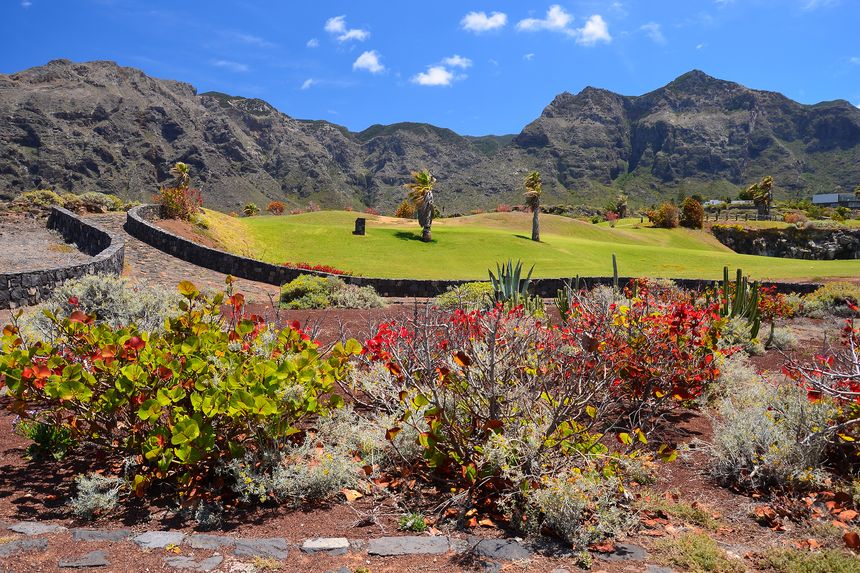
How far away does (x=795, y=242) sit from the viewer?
47.9 meters

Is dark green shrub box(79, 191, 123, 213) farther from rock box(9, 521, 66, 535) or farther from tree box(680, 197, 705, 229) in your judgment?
tree box(680, 197, 705, 229)

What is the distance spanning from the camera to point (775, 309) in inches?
596

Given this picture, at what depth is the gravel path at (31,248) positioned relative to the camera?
57.0ft

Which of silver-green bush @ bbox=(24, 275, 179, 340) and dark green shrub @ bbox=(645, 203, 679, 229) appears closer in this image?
silver-green bush @ bbox=(24, 275, 179, 340)

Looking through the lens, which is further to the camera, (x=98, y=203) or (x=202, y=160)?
(x=202, y=160)

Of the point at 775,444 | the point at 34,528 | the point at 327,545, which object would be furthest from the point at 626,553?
the point at 34,528

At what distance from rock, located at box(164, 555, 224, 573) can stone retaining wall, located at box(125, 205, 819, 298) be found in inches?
639

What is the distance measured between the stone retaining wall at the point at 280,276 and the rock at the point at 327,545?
52.4 ft

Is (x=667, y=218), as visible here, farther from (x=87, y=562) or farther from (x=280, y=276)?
A: (x=87, y=562)

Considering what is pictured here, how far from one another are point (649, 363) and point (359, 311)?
28.1 feet

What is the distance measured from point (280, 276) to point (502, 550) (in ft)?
59.4

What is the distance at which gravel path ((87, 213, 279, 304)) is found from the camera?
18.2 m

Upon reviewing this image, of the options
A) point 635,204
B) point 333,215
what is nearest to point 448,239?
point 333,215

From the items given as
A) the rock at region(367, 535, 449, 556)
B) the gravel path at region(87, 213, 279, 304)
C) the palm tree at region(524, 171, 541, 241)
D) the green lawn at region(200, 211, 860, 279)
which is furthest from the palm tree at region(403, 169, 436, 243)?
the rock at region(367, 535, 449, 556)
